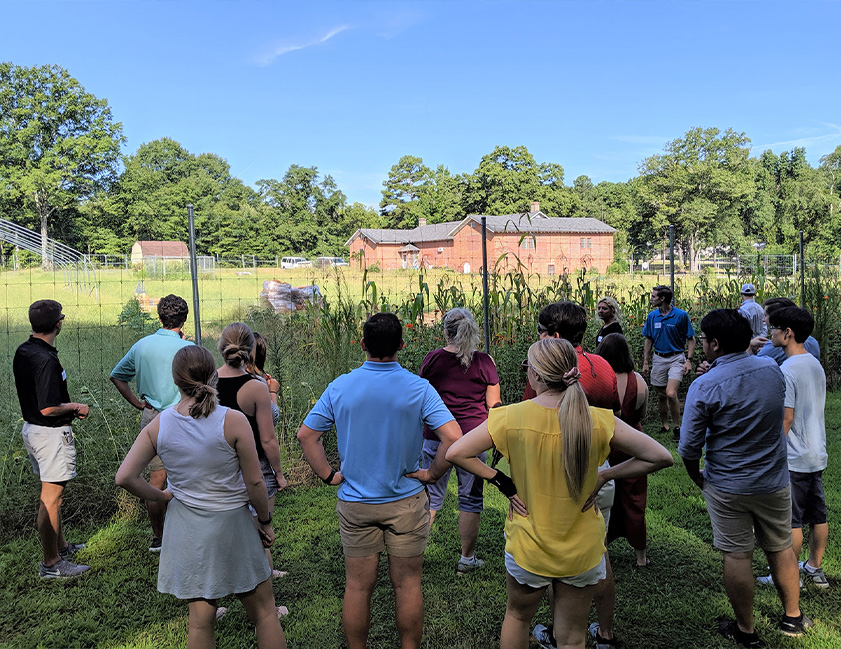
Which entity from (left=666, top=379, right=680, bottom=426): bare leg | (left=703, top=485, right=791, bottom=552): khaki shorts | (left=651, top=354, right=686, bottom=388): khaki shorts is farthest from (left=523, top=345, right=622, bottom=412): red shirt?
(left=651, top=354, right=686, bottom=388): khaki shorts

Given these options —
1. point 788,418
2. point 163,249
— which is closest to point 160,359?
point 788,418

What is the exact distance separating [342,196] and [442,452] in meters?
71.3

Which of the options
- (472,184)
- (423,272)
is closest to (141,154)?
(472,184)

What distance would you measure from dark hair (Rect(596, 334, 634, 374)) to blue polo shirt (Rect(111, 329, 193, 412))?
268 cm

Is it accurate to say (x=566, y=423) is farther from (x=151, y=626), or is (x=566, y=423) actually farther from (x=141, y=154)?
(x=141, y=154)

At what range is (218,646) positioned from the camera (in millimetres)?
3158

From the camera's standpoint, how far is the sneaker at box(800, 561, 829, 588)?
11.7 feet

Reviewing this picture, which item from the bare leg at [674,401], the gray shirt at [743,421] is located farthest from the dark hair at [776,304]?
the bare leg at [674,401]

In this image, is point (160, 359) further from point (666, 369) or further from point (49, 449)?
point (666, 369)

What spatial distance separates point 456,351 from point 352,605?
1569mm

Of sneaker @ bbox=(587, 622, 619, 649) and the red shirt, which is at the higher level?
the red shirt

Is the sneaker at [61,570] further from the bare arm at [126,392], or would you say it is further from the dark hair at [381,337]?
the dark hair at [381,337]

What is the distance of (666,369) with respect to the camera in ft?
23.4

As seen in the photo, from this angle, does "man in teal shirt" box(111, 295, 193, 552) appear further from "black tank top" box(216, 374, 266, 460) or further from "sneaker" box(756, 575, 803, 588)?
"sneaker" box(756, 575, 803, 588)
